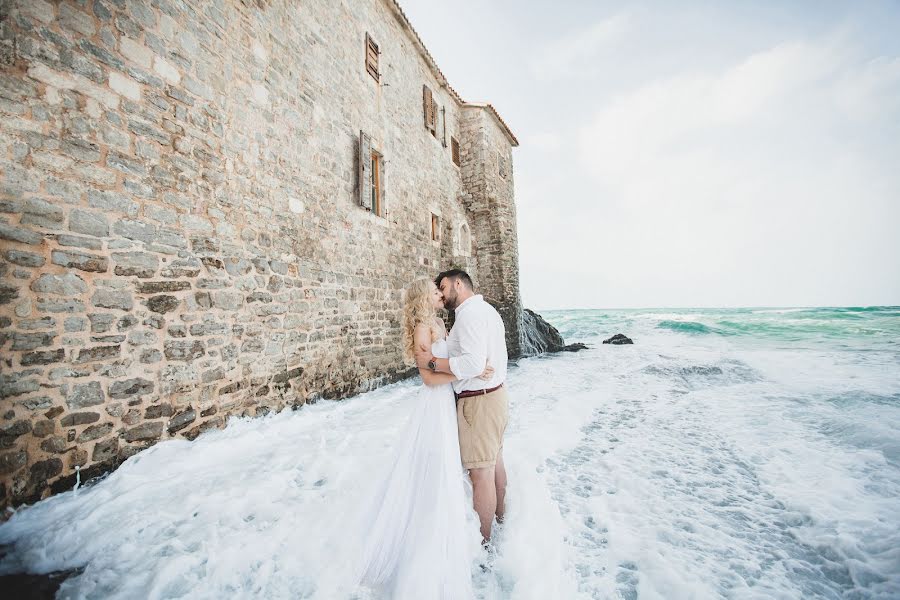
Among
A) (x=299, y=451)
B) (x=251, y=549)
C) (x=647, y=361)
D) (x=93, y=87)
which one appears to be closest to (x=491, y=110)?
(x=647, y=361)

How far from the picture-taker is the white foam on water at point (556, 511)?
1.97 meters

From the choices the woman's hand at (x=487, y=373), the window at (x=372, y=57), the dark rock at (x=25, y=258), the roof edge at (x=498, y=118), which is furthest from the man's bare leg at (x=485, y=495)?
the roof edge at (x=498, y=118)

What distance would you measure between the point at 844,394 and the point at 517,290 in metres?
7.87

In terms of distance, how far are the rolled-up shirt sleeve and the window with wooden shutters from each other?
822 cm

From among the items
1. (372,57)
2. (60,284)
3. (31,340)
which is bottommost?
(31,340)

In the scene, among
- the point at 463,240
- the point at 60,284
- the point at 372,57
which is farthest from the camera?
the point at 463,240

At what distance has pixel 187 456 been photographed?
125 inches

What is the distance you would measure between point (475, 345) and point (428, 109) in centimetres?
870

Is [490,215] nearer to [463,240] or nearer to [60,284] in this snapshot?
[463,240]

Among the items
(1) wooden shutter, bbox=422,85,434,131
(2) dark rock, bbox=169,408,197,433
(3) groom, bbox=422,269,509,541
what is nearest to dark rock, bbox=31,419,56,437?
(2) dark rock, bbox=169,408,197,433

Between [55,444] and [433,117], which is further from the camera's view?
[433,117]

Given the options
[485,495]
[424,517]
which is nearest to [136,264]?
[424,517]

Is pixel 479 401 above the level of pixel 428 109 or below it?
below

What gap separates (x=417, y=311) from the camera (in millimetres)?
2236
